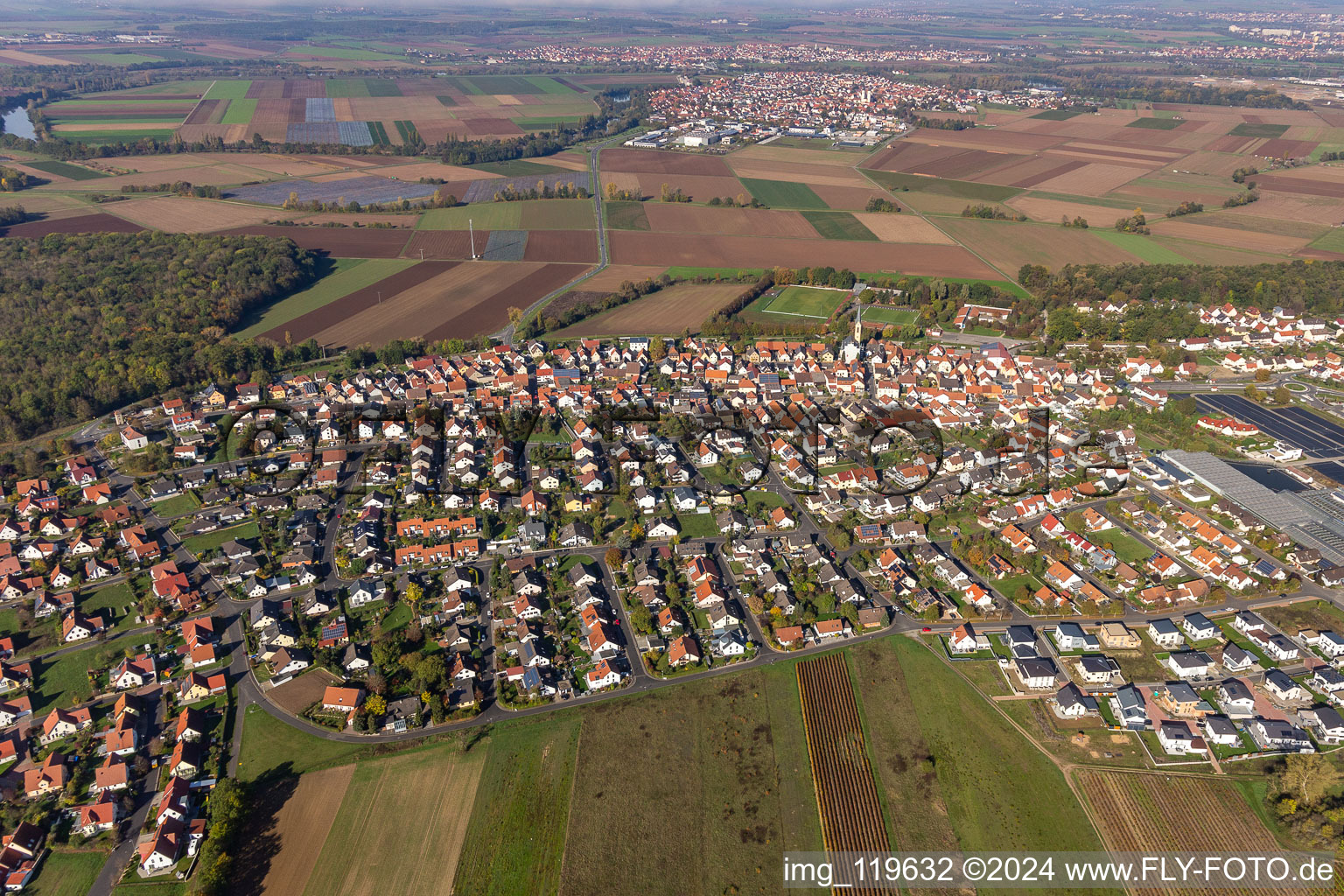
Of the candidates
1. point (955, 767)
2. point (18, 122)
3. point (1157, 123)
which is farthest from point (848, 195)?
point (18, 122)

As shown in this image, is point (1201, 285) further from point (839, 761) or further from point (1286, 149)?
point (1286, 149)

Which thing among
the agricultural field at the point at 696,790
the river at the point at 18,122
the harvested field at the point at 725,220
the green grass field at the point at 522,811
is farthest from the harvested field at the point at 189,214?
the agricultural field at the point at 696,790

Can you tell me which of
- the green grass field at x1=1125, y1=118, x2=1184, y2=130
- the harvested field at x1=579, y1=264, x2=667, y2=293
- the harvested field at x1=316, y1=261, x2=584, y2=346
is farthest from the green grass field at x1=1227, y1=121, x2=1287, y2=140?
the harvested field at x1=316, y1=261, x2=584, y2=346

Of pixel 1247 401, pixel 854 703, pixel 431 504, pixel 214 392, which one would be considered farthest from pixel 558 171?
pixel 854 703

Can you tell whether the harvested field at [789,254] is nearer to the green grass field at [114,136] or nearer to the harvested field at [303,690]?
the harvested field at [303,690]

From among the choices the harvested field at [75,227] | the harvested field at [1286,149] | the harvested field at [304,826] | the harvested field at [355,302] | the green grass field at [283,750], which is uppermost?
the harvested field at [1286,149]

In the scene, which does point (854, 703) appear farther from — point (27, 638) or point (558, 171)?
point (558, 171)
